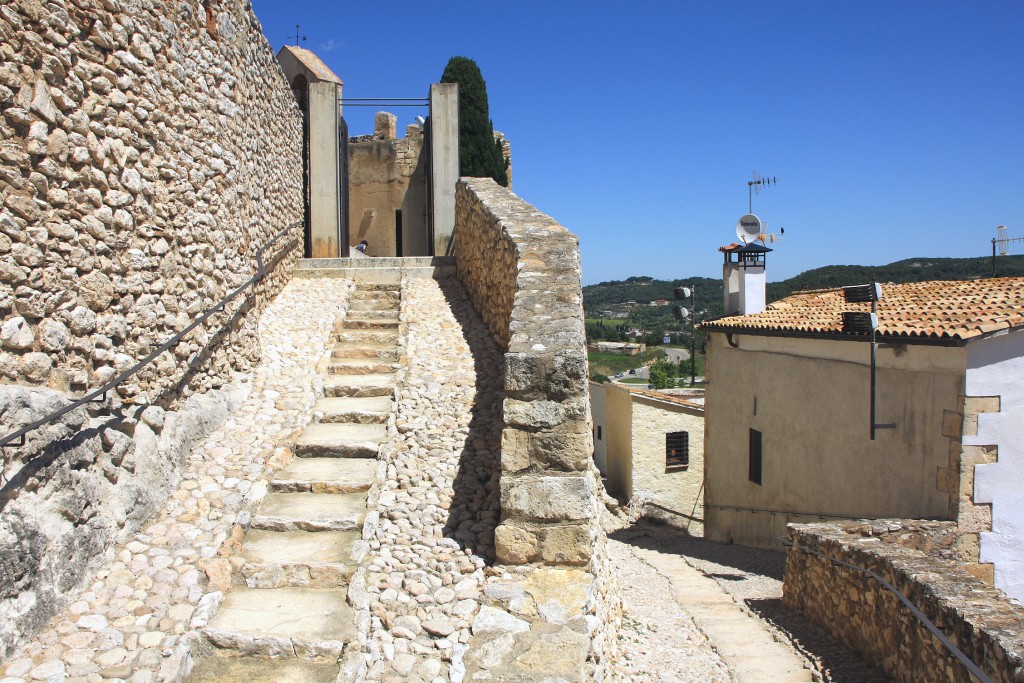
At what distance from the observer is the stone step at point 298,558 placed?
13.2ft

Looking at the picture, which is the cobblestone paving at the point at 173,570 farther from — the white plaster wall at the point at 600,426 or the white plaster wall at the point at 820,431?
the white plaster wall at the point at 600,426

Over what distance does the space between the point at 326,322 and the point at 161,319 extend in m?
2.67

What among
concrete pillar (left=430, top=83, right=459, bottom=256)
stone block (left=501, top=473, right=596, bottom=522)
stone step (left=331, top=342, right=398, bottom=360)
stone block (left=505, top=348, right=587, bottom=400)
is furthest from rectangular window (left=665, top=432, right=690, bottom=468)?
stone block (left=501, top=473, right=596, bottom=522)

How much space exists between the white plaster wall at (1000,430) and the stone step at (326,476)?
6484 mm

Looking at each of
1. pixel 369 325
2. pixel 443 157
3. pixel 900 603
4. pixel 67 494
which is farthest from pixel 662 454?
pixel 67 494

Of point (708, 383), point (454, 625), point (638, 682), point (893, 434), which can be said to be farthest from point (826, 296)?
point (454, 625)

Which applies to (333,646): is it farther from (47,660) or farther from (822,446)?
(822,446)

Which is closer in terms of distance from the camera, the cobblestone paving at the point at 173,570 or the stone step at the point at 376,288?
the cobblestone paving at the point at 173,570

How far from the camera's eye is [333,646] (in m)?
3.53

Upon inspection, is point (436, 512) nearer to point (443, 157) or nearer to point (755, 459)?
point (443, 157)

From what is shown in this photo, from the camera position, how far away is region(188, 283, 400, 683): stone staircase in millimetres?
3512

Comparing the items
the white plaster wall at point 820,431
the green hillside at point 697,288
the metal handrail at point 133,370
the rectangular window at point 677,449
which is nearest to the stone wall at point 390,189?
the white plaster wall at point 820,431

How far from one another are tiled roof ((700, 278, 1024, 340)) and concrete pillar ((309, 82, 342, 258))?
6.61m

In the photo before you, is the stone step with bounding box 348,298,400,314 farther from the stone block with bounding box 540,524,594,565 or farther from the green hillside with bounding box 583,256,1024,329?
the green hillside with bounding box 583,256,1024,329
